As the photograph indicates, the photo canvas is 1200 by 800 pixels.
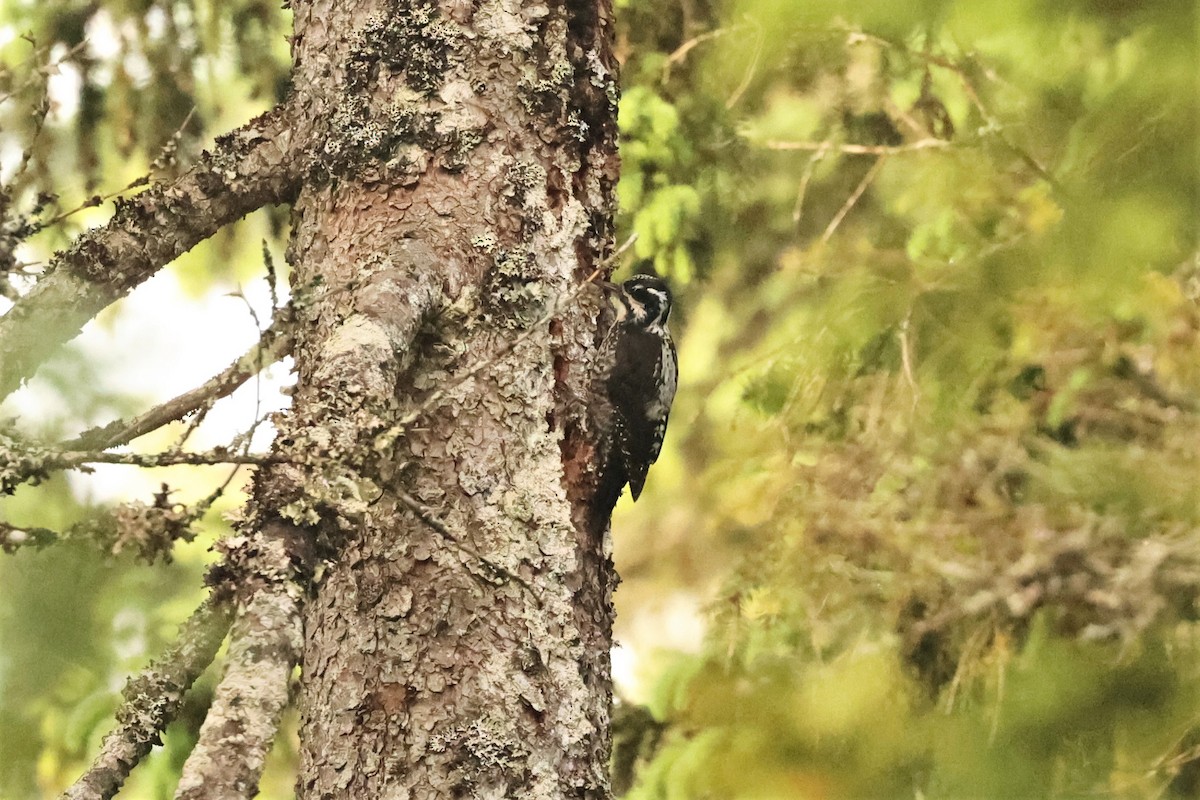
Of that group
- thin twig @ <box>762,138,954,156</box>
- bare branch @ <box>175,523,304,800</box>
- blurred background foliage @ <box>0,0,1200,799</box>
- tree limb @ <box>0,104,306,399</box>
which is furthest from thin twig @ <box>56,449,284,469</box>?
thin twig @ <box>762,138,954,156</box>

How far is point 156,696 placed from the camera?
121 centimetres

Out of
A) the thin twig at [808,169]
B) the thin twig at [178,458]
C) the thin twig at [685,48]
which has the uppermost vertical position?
the thin twig at [685,48]

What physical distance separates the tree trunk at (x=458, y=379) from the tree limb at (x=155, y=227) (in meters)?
0.08

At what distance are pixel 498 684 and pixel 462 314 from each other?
1.78 ft

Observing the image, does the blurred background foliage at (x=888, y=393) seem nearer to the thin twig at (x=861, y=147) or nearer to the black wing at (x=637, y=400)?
the thin twig at (x=861, y=147)

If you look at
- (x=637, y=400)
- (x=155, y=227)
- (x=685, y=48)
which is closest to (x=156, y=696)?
(x=155, y=227)

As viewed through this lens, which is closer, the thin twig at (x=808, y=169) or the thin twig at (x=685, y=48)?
the thin twig at (x=685, y=48)

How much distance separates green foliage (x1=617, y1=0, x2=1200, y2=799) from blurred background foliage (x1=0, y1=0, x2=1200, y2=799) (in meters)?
0.01

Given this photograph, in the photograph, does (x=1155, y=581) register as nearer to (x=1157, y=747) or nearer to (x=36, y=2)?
(x=1157, y=747)

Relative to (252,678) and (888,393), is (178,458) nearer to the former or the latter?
(252,678)

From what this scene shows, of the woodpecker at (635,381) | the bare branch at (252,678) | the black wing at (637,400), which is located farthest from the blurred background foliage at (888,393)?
the bare branch at (252,678)

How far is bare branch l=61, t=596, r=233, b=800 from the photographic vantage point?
3.91ft

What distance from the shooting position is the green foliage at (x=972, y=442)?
9.95ft

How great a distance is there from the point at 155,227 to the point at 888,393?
2.46 m
